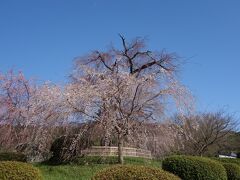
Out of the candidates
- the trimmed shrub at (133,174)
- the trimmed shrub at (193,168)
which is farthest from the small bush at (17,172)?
the trimmed shrub at (193,168)

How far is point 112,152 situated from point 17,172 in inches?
418

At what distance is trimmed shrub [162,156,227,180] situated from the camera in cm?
1218

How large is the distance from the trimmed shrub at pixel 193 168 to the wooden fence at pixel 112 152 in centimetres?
553

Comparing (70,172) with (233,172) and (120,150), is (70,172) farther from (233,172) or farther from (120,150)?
(233,172)

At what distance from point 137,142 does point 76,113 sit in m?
2.86

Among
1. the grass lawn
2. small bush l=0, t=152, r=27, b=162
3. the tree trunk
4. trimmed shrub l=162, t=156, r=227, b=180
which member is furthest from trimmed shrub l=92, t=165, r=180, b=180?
the tree trunk

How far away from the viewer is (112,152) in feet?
60.0

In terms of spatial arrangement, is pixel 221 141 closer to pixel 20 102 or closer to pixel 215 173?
pixel 20 102

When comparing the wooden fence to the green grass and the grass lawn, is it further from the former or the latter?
the green grass

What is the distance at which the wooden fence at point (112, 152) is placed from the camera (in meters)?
17.6

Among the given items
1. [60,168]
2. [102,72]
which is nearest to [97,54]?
[102,72]

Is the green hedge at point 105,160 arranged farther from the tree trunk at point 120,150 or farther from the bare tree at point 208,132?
the bare tree at point 208,132

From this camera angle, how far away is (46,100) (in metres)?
16.8

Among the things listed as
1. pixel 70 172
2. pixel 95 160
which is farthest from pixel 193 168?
pixel 95 160
